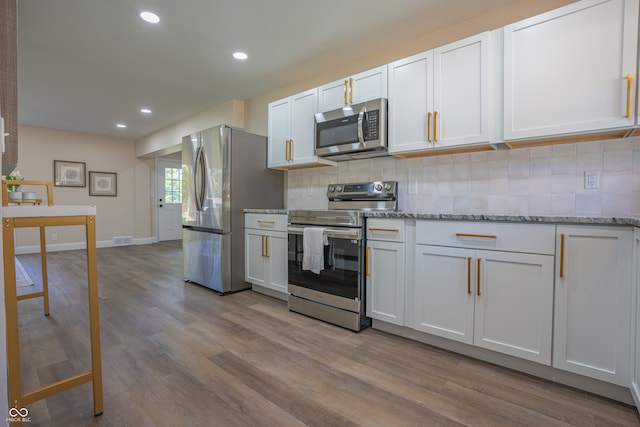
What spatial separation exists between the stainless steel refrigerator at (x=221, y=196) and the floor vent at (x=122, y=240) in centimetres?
443

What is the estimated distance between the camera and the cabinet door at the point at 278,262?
3004 mm

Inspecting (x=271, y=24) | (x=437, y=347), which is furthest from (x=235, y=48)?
(x=437, y=347)

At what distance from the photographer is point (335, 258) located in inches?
97.0

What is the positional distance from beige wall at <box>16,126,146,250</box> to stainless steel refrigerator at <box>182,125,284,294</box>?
445 cm

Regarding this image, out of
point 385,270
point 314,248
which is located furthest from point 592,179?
point 314,248

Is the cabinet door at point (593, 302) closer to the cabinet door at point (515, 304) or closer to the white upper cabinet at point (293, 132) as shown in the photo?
the cabinet door at point (515, 304)

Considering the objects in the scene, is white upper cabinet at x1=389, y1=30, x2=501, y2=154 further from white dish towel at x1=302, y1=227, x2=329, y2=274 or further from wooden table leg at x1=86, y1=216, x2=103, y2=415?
wooden table leg at x1=86, y1=216, x2=103, y2=415

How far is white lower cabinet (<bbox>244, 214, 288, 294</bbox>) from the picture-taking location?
119 inches

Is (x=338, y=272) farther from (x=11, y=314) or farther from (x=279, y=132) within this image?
(x=11, y=314)

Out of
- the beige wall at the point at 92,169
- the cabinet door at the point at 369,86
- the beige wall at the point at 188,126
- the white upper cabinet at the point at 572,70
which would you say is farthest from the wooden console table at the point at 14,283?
the beige wall at the point at 92,169

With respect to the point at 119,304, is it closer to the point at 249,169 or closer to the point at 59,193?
the point at 249,169

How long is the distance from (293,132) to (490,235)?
7.00ft

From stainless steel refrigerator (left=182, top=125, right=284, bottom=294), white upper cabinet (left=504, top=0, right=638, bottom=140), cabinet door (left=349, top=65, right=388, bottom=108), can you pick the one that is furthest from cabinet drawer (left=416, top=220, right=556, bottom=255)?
stainless steel refrigerator (left=182, top=125, right=284, bottom=294)

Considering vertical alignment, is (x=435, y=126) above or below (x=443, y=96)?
below
